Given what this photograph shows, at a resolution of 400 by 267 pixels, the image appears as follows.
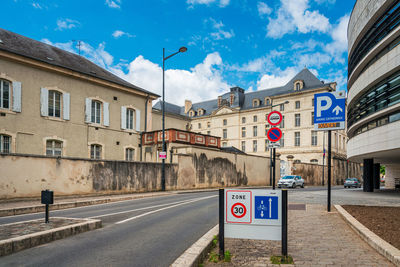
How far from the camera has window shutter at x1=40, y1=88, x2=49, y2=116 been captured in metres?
19.8

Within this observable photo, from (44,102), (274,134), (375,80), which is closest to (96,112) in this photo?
(44,102)

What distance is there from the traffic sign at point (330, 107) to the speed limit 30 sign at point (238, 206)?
592 centimetres

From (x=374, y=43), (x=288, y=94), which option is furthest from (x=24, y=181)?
(x=288, y=94)

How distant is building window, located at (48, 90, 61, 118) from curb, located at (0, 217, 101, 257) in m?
15.3

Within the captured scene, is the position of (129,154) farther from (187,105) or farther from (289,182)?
(187,105)

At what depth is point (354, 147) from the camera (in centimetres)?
2328

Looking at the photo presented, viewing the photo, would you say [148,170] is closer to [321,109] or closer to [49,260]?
[321,109]

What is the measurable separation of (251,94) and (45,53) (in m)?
58.2

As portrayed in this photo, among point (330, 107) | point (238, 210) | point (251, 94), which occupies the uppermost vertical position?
point (251, 94)

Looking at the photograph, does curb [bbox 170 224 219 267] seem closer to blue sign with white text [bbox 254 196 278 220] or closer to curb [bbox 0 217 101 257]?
blue sign with white text [bbox 254 196 278 220]

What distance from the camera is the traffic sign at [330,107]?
30.5 ft

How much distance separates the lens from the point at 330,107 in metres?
9.45

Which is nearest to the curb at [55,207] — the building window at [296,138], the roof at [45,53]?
the roof at [45,53]

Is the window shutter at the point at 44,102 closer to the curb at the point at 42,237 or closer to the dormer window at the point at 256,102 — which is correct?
the curb at the point at 42,237
